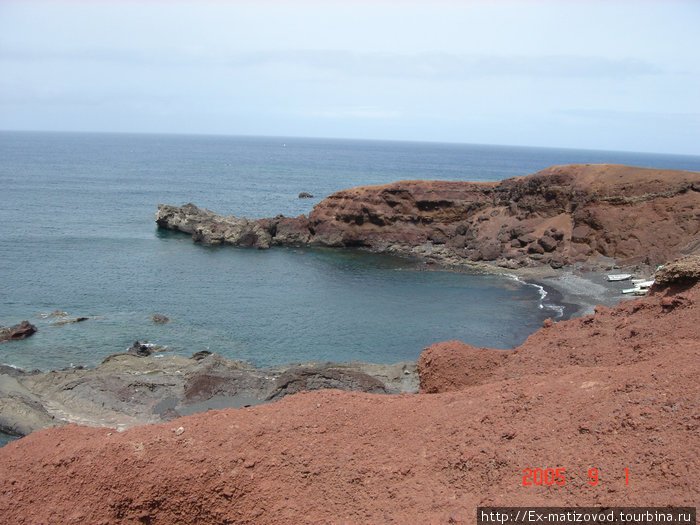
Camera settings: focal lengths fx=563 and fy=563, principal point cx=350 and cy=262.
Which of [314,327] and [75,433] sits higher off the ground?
[75,433]

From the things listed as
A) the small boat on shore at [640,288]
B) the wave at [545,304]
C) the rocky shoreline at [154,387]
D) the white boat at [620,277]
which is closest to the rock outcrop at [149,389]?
the rocky shoreline at [154,387]

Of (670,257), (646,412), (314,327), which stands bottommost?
(314,327)

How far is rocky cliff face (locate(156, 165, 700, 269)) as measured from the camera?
58562mm

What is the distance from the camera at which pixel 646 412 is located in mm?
9500

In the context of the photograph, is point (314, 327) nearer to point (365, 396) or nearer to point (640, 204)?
point (365, 396)

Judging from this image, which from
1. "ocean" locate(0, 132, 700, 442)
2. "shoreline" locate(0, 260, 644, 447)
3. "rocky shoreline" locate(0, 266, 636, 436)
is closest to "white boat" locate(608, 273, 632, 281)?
"shoreline" locate(0, 260, 644, 447)

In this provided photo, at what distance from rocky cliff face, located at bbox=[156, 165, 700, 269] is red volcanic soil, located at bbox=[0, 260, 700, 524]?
165ft

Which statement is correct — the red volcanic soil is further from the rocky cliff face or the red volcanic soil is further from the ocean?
the rocky cliff face

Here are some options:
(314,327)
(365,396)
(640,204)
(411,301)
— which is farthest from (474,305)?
(365,396)

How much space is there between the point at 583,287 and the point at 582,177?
800 inches

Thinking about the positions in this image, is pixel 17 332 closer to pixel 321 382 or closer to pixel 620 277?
pixel 321 382
